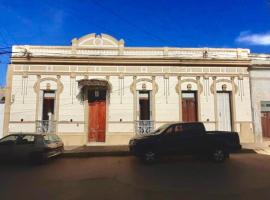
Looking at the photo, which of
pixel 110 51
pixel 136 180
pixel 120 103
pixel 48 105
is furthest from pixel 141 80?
pixel 136 180

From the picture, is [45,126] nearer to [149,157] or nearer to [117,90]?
[117,90]

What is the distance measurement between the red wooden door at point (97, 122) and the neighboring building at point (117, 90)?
0.04m

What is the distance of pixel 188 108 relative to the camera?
668 inches

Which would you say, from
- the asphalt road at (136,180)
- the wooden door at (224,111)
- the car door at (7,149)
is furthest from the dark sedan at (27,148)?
the wooden door at (224,111)

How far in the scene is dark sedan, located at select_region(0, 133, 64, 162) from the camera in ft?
34.9

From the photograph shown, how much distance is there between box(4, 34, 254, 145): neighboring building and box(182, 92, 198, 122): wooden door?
5 cm

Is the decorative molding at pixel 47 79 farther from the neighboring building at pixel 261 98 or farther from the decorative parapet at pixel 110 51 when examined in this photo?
the neighboring building at pixel 261 98

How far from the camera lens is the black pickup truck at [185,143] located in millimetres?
10602

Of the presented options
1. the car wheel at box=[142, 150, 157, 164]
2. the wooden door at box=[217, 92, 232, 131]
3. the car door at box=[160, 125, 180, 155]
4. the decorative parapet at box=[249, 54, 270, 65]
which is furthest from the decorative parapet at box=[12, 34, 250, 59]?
the car wheel at box=[142, 150, 157, 164]

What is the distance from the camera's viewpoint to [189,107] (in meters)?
17.0

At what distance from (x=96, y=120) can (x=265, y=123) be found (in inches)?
439

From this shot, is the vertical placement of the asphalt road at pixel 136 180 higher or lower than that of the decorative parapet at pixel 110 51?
lower

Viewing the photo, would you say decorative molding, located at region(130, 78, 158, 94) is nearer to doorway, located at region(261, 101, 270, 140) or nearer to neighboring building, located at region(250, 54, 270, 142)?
neighboring building, located at region(250, 54, 270, 142)

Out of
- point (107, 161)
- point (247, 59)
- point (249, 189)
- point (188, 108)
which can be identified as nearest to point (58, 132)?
point (107, 161)
